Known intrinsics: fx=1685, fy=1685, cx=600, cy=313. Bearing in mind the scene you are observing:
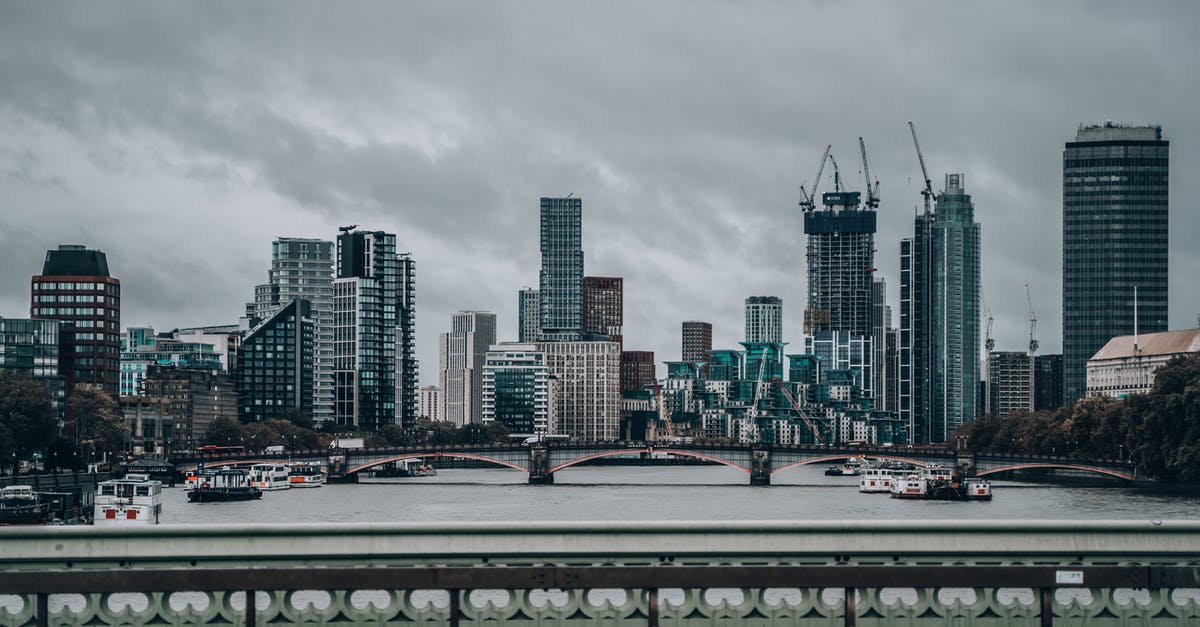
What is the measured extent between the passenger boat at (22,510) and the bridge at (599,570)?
240 feet

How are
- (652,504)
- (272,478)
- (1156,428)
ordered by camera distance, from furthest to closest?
(272,478)
(1156,428)
(652,504)

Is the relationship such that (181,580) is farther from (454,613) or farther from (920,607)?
(920,607)

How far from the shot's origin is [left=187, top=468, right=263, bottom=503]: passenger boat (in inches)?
5586

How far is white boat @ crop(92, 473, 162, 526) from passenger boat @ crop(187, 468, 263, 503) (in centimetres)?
3072

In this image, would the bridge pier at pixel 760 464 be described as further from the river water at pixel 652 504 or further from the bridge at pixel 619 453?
the river water at pixel 652 504

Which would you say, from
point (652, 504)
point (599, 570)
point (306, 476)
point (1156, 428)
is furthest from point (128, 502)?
point (599, 570)

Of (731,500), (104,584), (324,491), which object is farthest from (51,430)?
(104,584)

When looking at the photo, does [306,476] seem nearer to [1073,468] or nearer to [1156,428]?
[1073,468]

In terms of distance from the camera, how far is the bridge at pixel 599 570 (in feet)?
65.8

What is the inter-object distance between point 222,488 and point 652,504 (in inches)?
1552

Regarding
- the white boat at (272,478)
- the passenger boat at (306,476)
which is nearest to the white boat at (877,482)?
the passenger boat at (306,476)

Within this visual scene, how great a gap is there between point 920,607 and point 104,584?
32.1 feet

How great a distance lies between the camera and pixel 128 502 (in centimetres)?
10644

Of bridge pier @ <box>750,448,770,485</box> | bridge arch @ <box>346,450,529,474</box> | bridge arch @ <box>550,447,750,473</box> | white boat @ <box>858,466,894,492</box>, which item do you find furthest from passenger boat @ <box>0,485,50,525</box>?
bridge pier @ <box>750,448,770,485</box>
